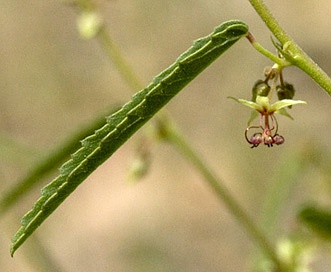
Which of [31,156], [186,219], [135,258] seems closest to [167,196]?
[186,219]

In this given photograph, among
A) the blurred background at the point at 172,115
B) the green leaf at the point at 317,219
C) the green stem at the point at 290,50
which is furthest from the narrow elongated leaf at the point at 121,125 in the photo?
the blurred background at the point at 172,115

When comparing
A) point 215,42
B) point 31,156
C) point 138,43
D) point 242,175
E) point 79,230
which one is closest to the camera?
point 215,42

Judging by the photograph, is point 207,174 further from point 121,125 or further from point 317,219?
point 121,125

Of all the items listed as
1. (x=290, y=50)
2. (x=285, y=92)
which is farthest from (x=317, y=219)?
(x=290, y=50)

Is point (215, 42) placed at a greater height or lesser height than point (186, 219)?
lesser

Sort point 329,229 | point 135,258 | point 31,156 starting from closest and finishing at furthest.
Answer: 1. point 329,229
2. point 31,156
3. point 135,258

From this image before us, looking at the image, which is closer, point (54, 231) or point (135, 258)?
→ point (135, 258)

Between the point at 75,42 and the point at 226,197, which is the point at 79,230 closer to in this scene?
the point at 75,42
